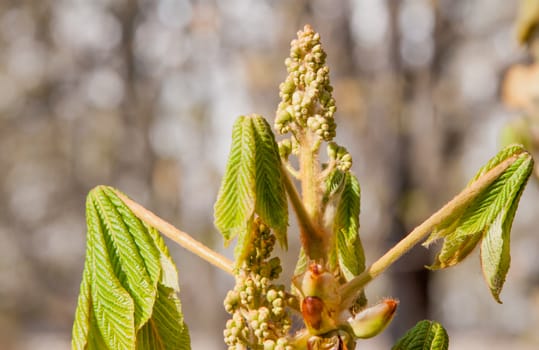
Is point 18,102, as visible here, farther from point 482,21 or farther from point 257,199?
point 257,199

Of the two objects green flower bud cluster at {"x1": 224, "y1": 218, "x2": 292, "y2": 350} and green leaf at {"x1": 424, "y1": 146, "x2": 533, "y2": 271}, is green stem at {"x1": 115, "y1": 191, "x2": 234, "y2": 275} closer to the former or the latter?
green flower bud cluster at {"x1": 224, "y1": 218, "x2": 292, "y2": 350}

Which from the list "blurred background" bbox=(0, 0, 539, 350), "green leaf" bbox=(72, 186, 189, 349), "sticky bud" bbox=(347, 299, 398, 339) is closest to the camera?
"sticky bud" bbox=(347, 299, 398, 339)

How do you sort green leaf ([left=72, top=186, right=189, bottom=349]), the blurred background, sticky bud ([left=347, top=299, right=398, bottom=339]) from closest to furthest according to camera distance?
sticky bud ([left=347, top=299, right=398, bottom=339]) < green leaf ([left=72, top=186, right=189, bottom=349]) < the blurred background

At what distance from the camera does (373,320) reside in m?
Result: 0.79

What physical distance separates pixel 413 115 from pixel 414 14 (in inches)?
40.4

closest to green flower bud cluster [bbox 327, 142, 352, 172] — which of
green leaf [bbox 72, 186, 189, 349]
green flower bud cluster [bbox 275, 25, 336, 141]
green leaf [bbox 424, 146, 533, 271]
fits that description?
green flower bud cluster [bbox 275, 25, 336, 141]

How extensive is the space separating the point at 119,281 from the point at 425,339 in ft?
1.32

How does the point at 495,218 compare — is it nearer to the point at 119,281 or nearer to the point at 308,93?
the point at 308,93

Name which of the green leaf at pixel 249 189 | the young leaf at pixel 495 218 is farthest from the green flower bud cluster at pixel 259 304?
the young leaf at pixel 495 218

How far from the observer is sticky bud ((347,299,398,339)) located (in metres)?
0.79

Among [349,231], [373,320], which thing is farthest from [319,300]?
[349,231]

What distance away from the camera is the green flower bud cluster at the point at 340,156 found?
0.90m

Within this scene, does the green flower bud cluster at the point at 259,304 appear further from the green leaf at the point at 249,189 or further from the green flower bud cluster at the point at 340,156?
the green flower bud cluster at the point at 340,156

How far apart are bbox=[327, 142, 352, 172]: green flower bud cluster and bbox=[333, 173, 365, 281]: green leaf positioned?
4 cm
